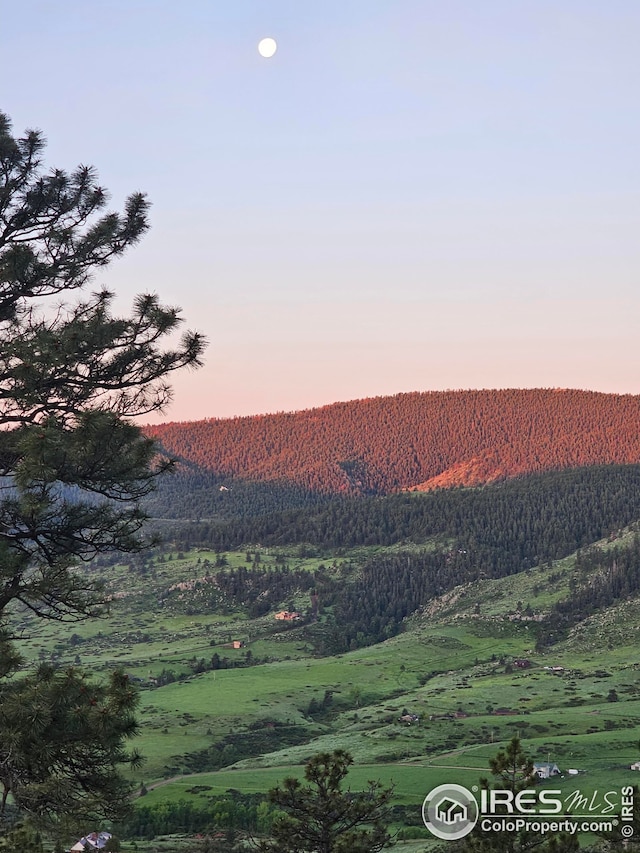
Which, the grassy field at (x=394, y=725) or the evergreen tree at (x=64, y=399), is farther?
the grassy field at (x=394, y=725)

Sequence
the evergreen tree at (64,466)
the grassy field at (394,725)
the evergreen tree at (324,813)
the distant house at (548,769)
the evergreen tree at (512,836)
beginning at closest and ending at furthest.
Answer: the evergreen tree at (64,466) → the evergreen tree at (512,836) → the evergreen tree at (324,813) → the distant house at (548,769) → the grassy field at (394,725)

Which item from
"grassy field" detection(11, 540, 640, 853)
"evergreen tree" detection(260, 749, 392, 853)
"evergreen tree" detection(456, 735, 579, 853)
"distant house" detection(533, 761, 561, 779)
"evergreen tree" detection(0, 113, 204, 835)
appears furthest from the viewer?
"grassy field" detection(11, 540, 640, 853)

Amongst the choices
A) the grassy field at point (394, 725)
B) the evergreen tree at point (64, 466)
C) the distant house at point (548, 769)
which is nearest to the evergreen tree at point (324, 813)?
the evergreen tree at point (64, 466)

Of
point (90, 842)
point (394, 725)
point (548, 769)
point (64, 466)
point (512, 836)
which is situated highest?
point (64, 466)

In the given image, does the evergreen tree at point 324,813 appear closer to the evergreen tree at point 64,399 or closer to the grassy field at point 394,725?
the evergreen tree at point 64,399

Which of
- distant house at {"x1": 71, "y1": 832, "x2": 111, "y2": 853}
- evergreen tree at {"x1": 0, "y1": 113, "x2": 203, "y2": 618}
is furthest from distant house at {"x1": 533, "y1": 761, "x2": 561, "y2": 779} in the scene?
evergreen tree at {"x1": 0, "y1": 113, "x2": 203, "y2": 618}

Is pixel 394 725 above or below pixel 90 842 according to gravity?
below

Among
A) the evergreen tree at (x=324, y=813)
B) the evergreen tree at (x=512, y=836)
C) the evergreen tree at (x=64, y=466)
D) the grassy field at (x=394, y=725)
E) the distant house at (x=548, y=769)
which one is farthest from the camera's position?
the grassy field at (x=394, y=725)

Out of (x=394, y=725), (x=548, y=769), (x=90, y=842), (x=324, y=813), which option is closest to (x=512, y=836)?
(x=324, y=813)

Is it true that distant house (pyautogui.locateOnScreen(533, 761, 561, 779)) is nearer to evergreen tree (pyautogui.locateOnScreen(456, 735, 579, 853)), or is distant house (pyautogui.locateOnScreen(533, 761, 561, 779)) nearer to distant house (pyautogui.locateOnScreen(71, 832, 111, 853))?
distant house (pyautogui.locateOnScreen(71, 832, 111, 853))

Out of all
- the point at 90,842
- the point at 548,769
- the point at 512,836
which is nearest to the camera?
the point at 512,836

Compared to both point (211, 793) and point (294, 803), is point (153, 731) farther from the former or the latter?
point (294, 803)

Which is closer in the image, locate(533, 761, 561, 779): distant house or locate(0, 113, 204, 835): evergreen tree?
locate(0, 113, 204, 835): evergreen tree

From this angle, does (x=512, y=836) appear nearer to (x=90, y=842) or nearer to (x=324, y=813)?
(x=324, y=813)
